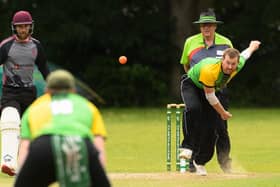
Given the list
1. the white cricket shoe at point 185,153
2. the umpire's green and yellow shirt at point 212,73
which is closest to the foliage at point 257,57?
the white cricket shoe at point 185,153

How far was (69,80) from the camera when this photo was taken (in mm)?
7586

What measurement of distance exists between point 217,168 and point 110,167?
5.04ft

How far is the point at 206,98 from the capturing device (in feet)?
42.3

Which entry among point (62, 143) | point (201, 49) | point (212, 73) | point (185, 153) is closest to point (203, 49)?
point (201, 49)

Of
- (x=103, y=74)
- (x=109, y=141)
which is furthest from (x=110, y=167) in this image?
(x=103, y=74)

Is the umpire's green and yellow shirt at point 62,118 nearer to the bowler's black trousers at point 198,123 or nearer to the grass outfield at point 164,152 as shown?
the grass outfield at point 164,152

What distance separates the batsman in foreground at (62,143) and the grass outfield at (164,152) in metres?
4.12

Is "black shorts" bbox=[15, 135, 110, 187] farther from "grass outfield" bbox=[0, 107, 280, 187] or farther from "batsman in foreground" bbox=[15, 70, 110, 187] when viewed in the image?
"grass outfield" bbox=[0, 107, 280, 187]

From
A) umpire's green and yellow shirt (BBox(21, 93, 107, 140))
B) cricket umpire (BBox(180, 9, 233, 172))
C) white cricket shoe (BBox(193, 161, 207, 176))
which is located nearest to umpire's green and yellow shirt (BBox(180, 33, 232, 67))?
cricket umpire (BBox(180, 9, 233, 172))

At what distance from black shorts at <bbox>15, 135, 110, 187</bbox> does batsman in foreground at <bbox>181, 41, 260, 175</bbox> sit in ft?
16.1

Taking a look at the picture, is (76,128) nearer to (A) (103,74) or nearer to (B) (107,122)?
(B) (107,122)

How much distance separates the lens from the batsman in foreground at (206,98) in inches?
489

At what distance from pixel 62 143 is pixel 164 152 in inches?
432

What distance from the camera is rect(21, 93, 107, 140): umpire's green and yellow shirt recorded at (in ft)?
24.3
